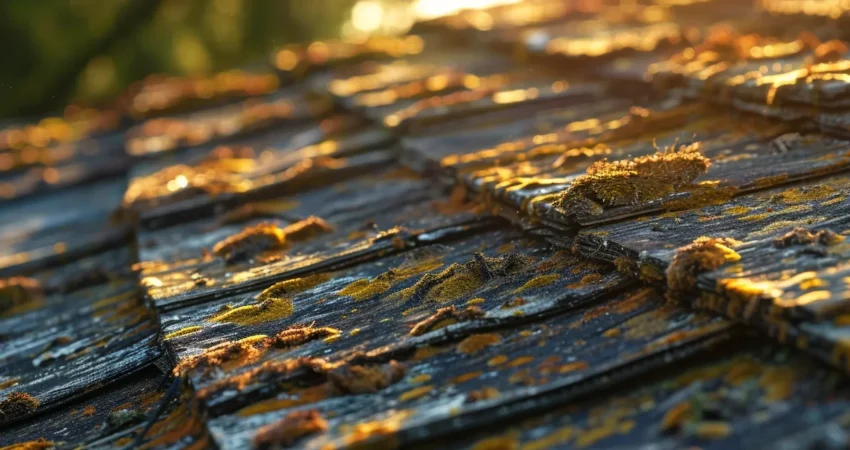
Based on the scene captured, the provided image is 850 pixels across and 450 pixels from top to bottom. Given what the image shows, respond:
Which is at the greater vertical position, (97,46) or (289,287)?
(97,46)

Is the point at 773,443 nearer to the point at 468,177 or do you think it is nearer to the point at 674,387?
the point at 674,387

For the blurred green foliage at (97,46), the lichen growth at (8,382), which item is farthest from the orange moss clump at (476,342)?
the blurred green foliage at (97,46)

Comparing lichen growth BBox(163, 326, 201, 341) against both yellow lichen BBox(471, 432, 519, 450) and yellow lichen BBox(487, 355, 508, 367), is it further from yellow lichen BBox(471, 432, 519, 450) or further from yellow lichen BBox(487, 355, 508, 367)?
yellow lichen BBox(471, 432, 519, 450)

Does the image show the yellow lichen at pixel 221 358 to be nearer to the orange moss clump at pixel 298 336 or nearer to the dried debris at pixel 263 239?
the orange moss clump at pixel 298 336

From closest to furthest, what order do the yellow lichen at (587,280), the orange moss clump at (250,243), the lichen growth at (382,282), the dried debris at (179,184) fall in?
Answer: the yellow lichen at (587,280) < the lichen growth at (382,282) < the orange moss clump at (250,243) < the dried debris at (179,184)

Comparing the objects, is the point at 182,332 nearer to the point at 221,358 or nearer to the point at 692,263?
the point at 221,358

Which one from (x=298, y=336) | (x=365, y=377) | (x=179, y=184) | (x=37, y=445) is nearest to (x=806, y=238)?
(x=365, y=377)
